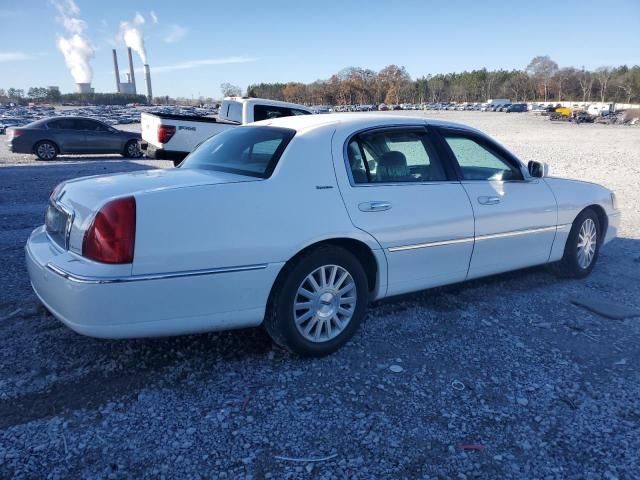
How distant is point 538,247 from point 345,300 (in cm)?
221

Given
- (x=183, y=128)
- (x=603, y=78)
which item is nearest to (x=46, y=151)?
(x=183, y=128)

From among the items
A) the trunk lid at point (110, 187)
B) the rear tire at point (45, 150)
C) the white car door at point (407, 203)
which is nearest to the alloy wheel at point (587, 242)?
the white car door at point (407, 203)

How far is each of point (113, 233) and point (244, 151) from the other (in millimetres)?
1334

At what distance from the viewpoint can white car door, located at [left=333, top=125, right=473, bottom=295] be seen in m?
3.49

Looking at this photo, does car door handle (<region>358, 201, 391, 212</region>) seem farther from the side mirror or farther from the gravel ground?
the side mirror

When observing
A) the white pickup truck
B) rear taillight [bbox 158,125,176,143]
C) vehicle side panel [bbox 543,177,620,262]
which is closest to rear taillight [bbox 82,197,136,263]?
vehicle side panel [bbox 543,177,620,262]

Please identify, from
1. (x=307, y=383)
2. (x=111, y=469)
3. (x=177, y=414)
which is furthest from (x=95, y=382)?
(x=307, y=383)

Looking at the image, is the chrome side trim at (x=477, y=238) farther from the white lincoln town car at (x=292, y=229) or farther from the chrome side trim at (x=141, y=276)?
the chrome side trim at (x=141, y=276)

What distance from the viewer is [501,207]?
4.25 metres

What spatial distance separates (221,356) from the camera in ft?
11.1

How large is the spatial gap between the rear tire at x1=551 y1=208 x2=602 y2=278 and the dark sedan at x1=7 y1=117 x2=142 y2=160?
1507 centimetres

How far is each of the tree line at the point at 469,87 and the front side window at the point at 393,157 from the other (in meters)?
115

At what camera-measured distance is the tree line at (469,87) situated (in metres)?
117

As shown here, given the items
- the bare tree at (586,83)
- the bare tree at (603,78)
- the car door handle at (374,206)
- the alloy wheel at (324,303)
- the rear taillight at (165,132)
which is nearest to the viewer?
the alloy wheel at (324,303)
